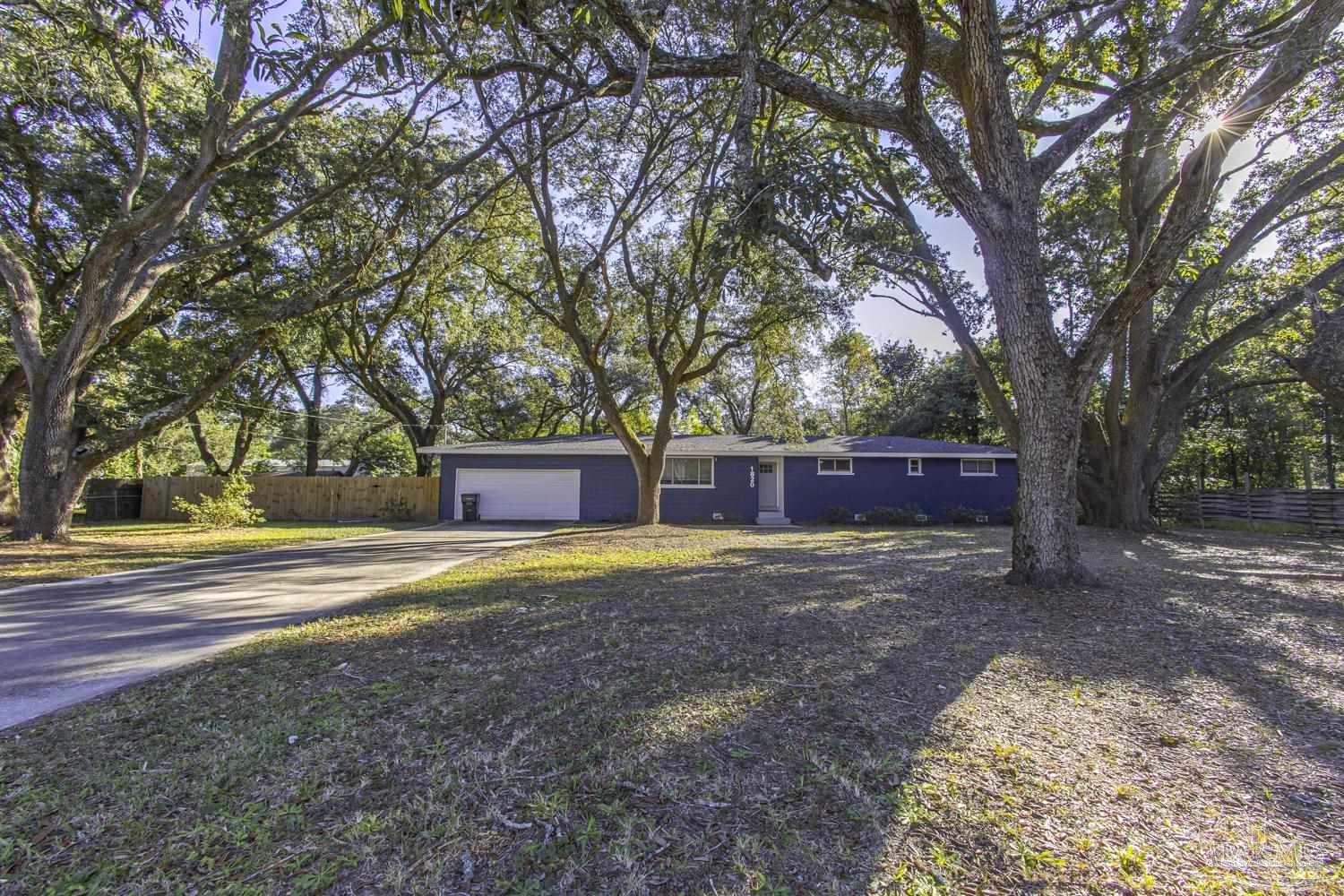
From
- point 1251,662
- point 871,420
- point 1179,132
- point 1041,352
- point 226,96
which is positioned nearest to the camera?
point 1251,662

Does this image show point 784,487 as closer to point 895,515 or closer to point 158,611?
point 895,515

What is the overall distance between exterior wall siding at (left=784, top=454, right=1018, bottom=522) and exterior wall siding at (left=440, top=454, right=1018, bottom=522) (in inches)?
1.1

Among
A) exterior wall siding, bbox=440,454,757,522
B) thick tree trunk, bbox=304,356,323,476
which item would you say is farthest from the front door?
thick tree trunk, bbox=304,356,323,476

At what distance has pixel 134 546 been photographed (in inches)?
394

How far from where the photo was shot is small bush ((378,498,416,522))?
17.0 meters

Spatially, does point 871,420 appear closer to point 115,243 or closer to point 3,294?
point 115,243

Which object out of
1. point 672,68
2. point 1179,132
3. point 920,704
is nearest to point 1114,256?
point 1179,132

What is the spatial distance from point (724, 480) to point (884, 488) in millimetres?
4839

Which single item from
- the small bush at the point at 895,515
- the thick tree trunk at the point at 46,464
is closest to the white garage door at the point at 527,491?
the thick tree trunk at the point at 46,464

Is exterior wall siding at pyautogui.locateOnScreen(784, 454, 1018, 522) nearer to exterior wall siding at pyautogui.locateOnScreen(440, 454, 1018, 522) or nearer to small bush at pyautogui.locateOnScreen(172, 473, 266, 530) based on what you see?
exterior wall siding at pyautogui.locateOnScreen(440, 454, 1018, 522)

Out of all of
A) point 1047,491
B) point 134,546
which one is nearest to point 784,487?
point 1047,491

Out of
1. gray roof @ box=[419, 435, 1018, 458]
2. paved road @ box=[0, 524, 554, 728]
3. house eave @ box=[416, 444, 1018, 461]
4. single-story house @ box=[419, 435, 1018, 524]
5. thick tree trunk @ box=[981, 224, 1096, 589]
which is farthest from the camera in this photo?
single-story house @ box=[419, 435, 1018, 524]

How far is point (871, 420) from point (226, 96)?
25923 mm

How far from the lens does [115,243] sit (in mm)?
9297
